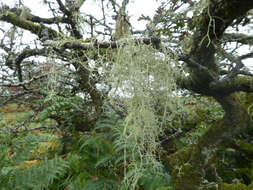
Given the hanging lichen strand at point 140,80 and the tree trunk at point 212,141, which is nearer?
the hanging lichen strand at point 140,80

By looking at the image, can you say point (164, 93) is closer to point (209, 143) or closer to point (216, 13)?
point (216, 13)

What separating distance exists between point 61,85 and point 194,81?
151cm

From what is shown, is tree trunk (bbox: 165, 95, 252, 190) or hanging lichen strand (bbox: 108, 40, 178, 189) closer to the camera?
hanging lichen strand (bbox: 108, 40, 178, 189)

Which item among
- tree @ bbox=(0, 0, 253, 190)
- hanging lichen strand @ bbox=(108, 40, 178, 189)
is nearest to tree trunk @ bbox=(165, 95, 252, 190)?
tree @ bbox=(0, 0, 253, 190)

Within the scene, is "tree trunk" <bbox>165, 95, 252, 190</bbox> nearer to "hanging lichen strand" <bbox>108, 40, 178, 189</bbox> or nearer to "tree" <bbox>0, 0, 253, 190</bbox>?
"tree" <bbox>0, 0, 253, 190</bbox>

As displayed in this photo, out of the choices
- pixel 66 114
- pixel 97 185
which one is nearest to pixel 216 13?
pixel 97 185

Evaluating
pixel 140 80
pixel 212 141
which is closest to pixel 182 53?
pixel 140 80

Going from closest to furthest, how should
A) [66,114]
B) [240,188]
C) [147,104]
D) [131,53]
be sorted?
[131,53], [147,104], [240,188], [66,114]

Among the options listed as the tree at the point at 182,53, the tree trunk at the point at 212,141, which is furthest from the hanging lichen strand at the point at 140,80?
the tree trunk at the point at 212,141

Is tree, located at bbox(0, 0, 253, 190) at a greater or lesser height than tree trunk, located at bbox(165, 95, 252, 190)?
greater

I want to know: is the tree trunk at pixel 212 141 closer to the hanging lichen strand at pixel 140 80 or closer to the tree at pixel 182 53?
the tree at pixel 182 53

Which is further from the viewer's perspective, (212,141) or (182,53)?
(212,141)

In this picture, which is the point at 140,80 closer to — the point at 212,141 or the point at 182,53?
the point at 182,53

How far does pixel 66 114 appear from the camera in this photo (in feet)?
6.50
